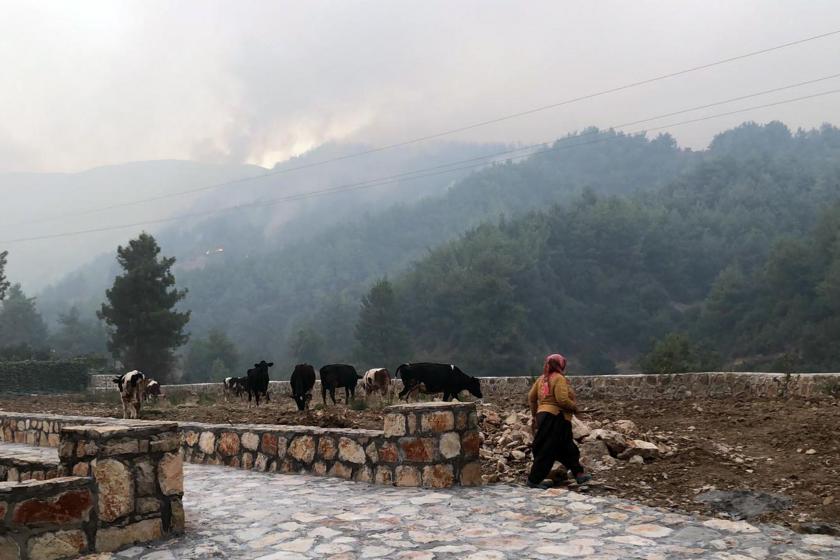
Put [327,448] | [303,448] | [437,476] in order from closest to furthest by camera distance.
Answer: [437,476] < [327,448] < [303,448]

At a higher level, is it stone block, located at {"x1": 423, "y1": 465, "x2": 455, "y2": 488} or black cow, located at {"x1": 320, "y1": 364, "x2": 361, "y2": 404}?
black cow, located at {"x1": 320, "y1": 364, "x2": 361, "y2": 404}

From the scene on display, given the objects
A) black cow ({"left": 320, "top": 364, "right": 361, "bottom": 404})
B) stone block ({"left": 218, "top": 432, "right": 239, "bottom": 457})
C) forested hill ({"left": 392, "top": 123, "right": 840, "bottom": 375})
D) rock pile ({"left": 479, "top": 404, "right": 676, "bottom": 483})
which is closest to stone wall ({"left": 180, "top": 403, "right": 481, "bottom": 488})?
stone block ({"left": 218, "top": 432, "right": 239, "bottom": 457})

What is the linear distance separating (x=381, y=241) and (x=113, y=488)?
128 m

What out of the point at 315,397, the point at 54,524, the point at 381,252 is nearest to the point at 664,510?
the point at 54,524

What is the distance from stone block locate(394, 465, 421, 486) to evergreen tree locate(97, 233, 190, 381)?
124 ft

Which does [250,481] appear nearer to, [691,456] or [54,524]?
[54,524]

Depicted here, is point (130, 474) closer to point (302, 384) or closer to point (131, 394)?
point (131, 394)

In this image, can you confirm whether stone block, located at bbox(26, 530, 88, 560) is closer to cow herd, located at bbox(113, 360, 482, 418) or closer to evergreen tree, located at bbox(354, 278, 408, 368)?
cow herd, located at bbox(113, 360, 482, 418)

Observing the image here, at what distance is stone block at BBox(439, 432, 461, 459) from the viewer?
7453 mm

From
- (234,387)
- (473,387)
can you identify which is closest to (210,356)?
(234,387)

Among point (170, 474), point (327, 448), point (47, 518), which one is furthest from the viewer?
point (327, 448)

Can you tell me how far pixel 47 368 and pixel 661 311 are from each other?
50.1 meters

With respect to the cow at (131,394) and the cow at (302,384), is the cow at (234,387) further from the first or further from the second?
the cow at (131,394)

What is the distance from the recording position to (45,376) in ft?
118
